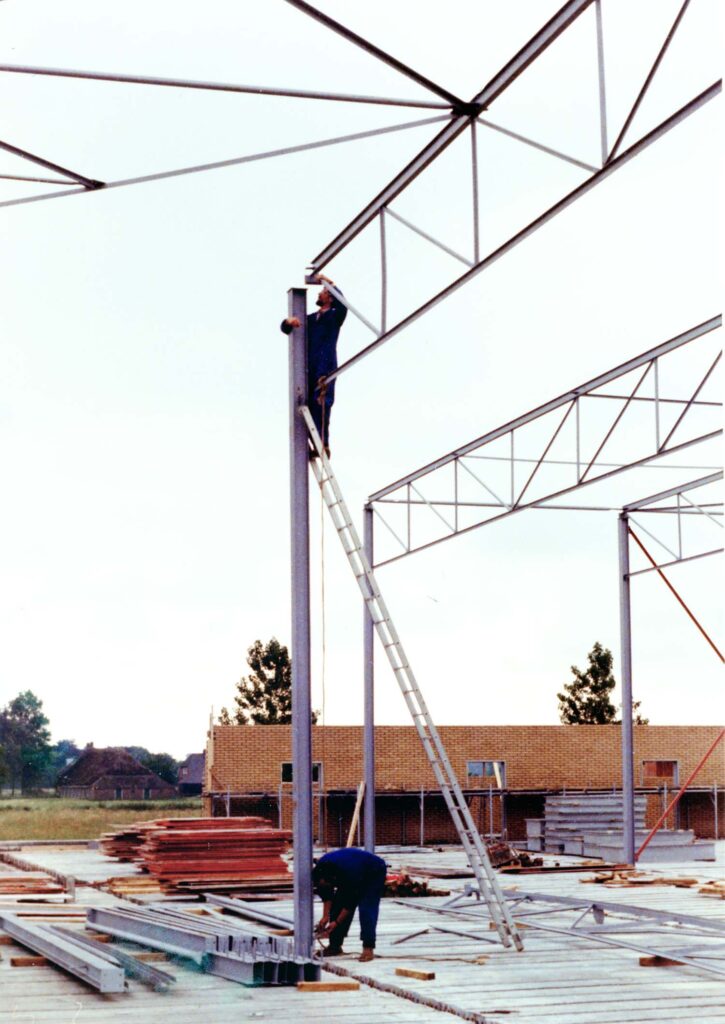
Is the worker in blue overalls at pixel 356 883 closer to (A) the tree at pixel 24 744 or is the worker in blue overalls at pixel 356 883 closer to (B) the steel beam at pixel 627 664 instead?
(B) the steel beam at pixel 627 664

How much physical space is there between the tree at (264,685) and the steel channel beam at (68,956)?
4932cm

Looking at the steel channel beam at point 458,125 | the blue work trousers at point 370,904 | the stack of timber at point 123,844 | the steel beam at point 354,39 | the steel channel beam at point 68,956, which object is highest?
the steel channel beam at point 458,125

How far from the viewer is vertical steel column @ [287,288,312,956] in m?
11.9

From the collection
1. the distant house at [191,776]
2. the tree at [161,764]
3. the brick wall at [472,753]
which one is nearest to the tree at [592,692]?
the brick wall at [472,753]

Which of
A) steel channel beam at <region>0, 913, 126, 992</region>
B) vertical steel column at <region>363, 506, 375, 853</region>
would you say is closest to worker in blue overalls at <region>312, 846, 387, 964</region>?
steel channel beam at <region>0, 913, 126, 992</region>

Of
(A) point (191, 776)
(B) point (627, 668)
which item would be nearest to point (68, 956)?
(B) point (627, 668)

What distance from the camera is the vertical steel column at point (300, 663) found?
11859 millimetres

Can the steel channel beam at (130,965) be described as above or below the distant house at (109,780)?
above

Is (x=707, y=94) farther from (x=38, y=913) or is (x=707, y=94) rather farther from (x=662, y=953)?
(x=38, y=913)

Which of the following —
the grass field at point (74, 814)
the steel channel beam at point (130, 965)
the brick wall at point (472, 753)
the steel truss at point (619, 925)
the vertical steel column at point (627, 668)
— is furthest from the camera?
the grass field at point (74, 814)

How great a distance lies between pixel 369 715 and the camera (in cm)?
2278

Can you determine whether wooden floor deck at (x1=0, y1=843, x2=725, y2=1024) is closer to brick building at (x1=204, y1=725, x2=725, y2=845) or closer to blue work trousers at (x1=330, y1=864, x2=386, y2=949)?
blue work trousers at (x1=330, y1=864, x2=386, y2=949)

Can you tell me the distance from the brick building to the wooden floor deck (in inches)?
801

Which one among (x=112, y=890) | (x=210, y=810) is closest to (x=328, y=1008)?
(x=112, y=890)
